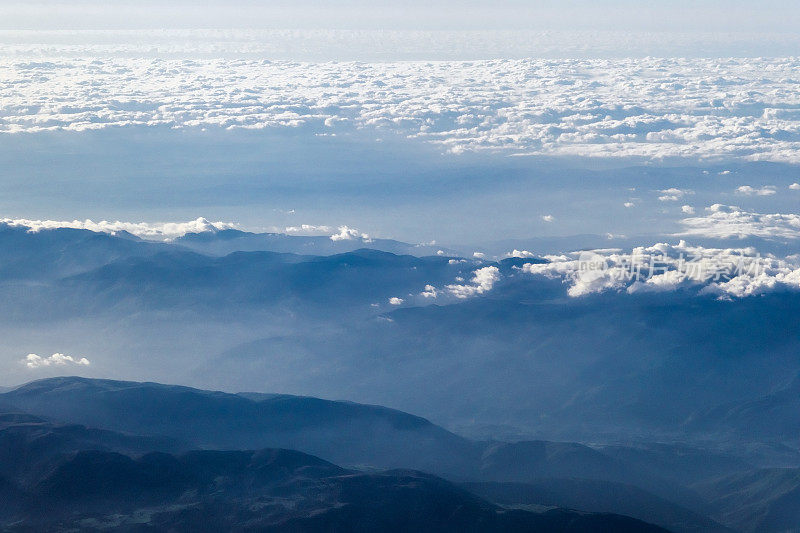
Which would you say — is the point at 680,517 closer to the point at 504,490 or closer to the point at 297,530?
the point at 504,490

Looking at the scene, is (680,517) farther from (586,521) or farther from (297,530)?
(297,530)

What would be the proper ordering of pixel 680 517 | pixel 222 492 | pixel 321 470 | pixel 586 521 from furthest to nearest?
pixel 680 517 → pixel 321 470 → pixel 222 492 → pixel 586 521

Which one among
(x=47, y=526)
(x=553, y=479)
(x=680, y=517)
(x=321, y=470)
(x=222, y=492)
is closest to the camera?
(x=47, y=526)

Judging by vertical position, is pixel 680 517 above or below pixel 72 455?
below

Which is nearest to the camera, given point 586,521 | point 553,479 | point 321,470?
point 586,521

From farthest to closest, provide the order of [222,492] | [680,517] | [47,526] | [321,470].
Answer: [680,517], [321,470], [222,492], [47,526]

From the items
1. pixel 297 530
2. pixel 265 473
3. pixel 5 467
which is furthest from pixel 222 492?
pixel 5 467

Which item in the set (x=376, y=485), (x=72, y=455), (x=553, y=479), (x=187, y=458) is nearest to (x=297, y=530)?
(x=376, y=485)

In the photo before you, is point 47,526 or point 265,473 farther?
point 265,473

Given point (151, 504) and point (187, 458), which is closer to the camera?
point (151, 504)
